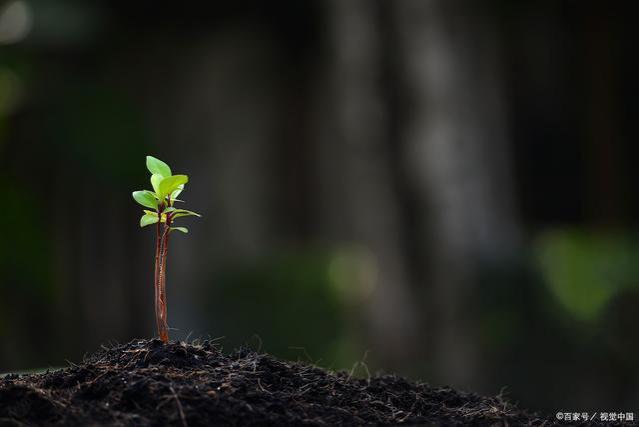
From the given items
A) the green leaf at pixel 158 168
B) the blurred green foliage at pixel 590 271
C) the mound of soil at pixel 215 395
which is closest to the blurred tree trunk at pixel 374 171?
the blurred green foliage at pixel 590 271

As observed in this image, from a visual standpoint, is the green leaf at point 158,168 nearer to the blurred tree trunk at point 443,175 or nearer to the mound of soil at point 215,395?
the mound of soil at point 215,395

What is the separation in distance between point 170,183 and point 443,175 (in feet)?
14.7

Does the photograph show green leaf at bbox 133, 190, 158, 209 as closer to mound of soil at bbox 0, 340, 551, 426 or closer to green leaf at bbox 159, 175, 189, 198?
green leaf at bbox 159, 175, 189, 198

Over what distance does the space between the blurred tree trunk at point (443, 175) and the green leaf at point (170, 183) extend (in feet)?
14.4

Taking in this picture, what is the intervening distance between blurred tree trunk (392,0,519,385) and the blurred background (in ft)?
0.05

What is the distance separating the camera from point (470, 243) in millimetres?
6406

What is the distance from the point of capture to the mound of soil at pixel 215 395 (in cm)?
163

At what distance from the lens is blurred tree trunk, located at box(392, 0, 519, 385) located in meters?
6.22

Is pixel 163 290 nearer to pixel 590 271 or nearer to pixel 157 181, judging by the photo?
pixel 157 181

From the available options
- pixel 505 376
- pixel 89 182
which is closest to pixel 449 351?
pixel 505 376

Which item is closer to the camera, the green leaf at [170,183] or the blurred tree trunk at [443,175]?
the green leaf at [170,183]

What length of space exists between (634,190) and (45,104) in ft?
17.7

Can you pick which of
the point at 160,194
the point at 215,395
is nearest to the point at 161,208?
the point at 160,194

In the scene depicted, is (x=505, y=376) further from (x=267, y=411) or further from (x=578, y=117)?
(x=267, y=411)
